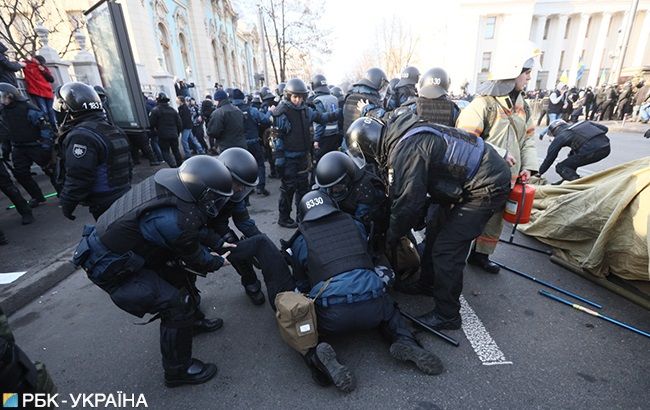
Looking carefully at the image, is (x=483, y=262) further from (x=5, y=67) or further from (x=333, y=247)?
(x=5, y=67)

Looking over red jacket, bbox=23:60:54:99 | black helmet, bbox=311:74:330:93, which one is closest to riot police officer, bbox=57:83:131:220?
black helmet, bbox=311:74:330:93

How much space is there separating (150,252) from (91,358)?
1156 millimetres

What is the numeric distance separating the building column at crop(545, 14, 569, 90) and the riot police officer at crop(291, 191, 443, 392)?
1946 inches

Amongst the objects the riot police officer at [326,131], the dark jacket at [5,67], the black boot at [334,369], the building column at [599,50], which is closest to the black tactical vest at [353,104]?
the riot police officer at [326,131]

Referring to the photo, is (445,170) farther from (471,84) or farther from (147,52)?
(471,84)

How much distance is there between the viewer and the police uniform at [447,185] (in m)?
2.26

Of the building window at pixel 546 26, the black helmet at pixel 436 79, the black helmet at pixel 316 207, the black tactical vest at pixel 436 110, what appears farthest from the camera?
the building window at pixel 546 26

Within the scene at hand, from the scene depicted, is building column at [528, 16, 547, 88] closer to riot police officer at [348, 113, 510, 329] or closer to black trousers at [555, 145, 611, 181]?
black trousers at [555, 145, 611, 181]

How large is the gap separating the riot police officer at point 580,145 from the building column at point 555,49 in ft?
146

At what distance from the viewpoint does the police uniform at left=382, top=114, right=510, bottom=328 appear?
2.26 metres

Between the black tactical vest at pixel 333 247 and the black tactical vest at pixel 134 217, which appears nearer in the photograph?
the black tactical vest at pixel 134 217

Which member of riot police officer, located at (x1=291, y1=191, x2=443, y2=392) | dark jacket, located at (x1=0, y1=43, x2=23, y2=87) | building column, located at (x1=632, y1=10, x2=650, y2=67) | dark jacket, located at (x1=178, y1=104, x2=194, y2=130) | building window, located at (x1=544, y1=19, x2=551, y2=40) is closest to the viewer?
riot police officer, located at (x1=291, y1=191, x2=443, y2=392)

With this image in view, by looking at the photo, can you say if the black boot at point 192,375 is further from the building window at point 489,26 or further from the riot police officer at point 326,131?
the building window at point 489,26

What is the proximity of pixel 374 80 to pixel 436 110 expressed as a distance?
181cm
